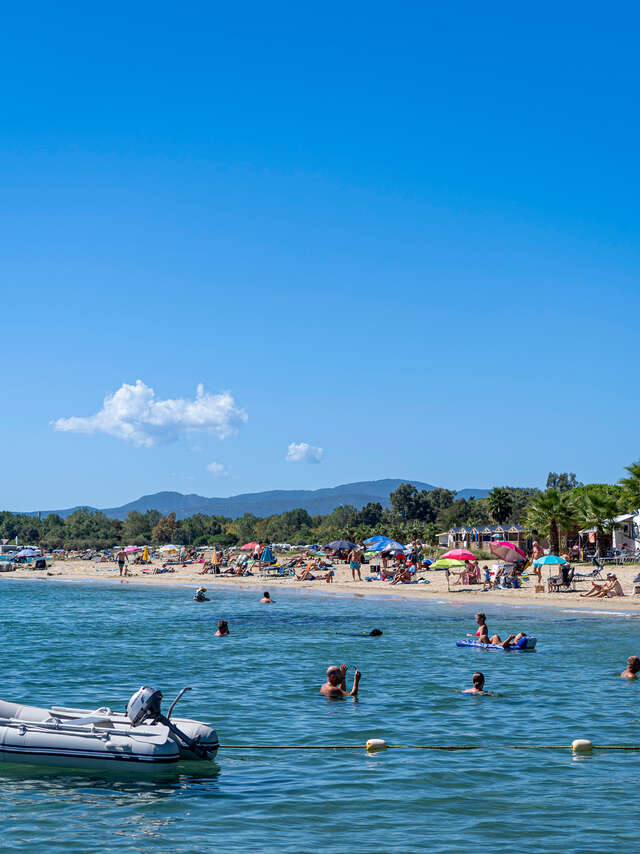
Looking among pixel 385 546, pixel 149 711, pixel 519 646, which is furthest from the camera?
pixel 385 546

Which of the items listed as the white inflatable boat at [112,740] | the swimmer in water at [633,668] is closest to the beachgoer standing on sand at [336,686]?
the white inflatable boat at [112,740]

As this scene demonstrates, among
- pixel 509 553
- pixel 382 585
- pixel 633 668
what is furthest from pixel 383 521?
pixel 633 668

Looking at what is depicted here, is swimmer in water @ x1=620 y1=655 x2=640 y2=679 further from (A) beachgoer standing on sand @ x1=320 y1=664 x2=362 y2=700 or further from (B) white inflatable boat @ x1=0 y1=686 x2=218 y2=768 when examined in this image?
(B) white inflatable boat @ x1=0 y1=686 x2=218 y2=768

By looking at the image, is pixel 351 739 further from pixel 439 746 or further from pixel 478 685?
pixel 478 685

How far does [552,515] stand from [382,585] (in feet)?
38.3

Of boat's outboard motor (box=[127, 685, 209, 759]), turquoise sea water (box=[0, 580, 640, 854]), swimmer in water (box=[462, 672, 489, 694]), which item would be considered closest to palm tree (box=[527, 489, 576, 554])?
turquoise sea water (box=[0, 580, 640, 854])

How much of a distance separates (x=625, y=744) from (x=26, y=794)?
1008 cm

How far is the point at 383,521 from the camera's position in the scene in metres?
120

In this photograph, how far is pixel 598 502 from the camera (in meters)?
51.9

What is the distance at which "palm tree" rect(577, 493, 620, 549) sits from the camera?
51.6 m

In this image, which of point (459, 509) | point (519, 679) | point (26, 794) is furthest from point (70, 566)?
point (26, 794)

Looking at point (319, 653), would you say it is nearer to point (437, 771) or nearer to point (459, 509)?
point (437, 771)

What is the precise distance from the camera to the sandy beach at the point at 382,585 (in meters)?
38.7

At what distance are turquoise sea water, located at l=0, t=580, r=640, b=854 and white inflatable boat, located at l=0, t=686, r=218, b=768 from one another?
0.43m
